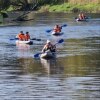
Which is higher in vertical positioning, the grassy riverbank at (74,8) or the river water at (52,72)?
the river water at (52,72)

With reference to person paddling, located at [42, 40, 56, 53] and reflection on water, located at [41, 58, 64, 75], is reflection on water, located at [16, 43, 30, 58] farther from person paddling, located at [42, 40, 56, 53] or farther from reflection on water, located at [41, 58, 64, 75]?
reflection on water, located at [41, 58, 64, 75]

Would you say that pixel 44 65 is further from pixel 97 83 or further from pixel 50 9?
pixel 50 9

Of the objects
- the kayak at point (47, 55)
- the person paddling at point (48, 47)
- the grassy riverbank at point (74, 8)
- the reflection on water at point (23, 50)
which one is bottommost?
the grassy riverbank at point (74, 8)

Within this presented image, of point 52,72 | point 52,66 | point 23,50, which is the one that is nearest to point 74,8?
point 23,50

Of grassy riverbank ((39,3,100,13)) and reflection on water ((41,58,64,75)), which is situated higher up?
reflection on water ((41,58,64,75))

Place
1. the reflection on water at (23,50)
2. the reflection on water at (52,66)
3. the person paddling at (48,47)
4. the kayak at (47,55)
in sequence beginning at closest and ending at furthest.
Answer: the reflection on water at (52,66) → the kayak at (47,55) → the person paddling at (48,47) → the reflection on water at (23,50)

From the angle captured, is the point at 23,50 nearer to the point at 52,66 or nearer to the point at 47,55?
the point at 47,55

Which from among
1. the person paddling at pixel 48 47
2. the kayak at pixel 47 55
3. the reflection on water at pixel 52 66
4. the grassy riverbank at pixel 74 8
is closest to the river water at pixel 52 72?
the reflection on water at pixel 52 66

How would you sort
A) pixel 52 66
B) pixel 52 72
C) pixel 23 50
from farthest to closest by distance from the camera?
pixel 23 50, pixel 52 66, pixel 52 72

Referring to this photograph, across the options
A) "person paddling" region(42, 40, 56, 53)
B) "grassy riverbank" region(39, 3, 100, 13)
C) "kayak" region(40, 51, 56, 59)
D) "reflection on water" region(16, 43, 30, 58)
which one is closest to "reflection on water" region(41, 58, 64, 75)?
"kayak" region(40, 51, 56, 59)

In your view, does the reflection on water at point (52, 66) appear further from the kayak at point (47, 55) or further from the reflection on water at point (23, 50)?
the reflection on water at point (23, 50)

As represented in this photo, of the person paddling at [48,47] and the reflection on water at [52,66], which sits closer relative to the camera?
the reflection on water at [52,66]

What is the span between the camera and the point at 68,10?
11525cm

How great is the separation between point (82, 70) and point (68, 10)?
8372 cm
